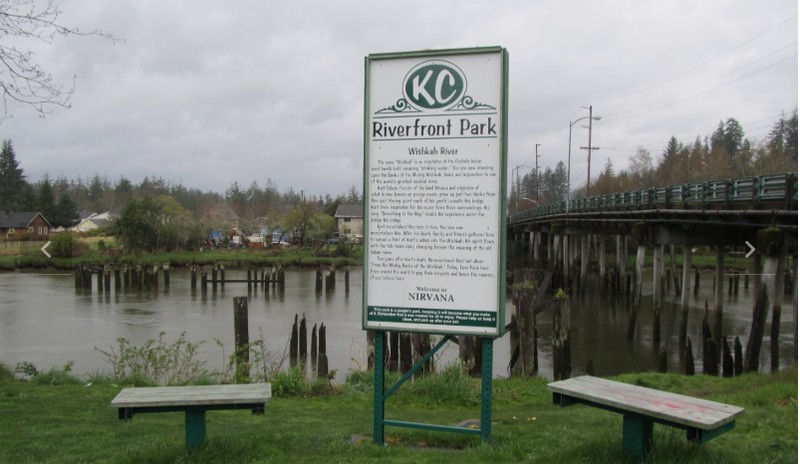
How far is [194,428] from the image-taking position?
18.0ft

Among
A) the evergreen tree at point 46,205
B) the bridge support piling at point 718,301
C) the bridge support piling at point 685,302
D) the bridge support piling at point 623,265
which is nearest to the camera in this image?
the bridge support piling at point 718,301

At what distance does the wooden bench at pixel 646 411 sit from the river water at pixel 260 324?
7826 millimetres

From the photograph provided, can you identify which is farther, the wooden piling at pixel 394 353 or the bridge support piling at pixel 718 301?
the bridge support piling at pixel 718 301

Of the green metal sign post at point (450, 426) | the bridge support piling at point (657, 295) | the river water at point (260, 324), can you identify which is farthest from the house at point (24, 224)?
the green metal sign post at point (450, 426)

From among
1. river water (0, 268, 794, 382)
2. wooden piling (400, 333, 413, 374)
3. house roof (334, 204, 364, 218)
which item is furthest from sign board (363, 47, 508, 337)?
house roof (334, 204, 364, 218)

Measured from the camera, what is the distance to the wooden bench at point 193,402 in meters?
5.32

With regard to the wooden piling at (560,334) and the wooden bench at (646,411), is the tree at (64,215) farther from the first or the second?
the wooden bench at (646,411)

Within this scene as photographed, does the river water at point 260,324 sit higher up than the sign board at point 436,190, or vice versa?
the sign board at point 436,190

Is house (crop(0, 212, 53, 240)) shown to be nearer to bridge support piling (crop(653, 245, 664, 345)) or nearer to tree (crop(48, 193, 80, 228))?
tree (crop(48, 193, 80, 228))

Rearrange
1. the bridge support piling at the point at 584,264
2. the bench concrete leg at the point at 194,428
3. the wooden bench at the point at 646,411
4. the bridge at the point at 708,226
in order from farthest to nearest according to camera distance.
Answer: the bridge support piling at the point at 584,264 < the bridge at the point at 708,226 < the bench concrete leg at the point at 194,428 < the wooden bench at the point at 646,411

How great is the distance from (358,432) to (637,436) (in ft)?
9.06

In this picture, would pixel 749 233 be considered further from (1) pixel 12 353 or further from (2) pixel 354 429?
(1) pixel 12 353

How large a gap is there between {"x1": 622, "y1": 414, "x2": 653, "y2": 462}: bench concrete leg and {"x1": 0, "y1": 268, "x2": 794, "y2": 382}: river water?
818 cm

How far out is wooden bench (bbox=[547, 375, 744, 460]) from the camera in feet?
15.9
